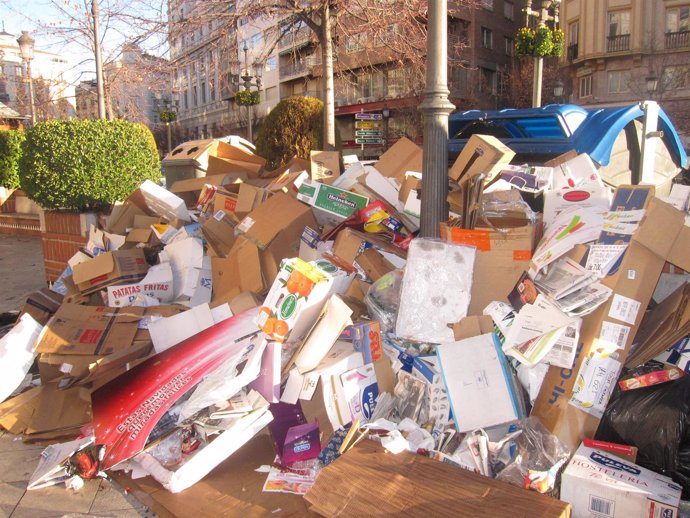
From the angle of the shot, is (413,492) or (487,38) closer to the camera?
(413,492)

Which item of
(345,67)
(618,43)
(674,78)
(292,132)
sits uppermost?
(618,43)

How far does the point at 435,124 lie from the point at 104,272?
2699mm

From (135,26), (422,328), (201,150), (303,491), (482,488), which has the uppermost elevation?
(135,26)

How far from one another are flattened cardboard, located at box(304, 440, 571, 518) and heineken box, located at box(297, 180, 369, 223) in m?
1.99

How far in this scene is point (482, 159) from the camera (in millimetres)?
3385

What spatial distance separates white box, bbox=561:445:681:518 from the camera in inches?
81.0

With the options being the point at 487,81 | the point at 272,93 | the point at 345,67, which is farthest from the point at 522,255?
the point at 272,93

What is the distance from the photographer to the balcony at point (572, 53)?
28281 millimetres

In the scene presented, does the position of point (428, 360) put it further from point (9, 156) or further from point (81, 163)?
point (9, 156)

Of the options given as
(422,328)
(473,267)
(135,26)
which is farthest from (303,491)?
(135,26)

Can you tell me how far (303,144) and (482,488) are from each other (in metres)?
6.52

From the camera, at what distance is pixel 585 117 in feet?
16.6

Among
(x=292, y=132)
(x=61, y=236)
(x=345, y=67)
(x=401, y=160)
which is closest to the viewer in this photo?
(x=401, y=160)

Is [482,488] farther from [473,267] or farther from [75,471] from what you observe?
[75,471]
